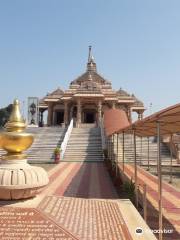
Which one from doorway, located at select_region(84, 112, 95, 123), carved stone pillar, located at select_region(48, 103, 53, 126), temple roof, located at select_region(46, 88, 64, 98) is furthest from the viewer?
doorway, located at select_region(84, 112, 95, 123)

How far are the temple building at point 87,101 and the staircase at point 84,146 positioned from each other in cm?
308

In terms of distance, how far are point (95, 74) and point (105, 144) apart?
20.6m

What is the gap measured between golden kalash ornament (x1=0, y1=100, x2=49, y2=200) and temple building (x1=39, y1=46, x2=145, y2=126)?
1043 inches

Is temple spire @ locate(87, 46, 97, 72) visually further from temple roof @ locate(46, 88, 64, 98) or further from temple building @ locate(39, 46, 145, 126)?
temple roof @ locate(46, 88, 64, 98)

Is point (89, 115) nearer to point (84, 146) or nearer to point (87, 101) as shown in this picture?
point (87, 101)

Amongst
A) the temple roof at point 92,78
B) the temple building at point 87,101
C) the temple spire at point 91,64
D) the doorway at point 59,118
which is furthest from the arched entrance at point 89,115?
the temple spire at point 91,64

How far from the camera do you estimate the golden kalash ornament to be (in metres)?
5.40

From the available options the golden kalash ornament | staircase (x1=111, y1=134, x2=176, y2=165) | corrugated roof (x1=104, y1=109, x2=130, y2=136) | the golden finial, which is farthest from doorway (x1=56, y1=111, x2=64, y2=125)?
the golden kalash ornament

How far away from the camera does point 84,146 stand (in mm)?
25594

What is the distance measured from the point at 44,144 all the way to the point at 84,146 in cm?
333

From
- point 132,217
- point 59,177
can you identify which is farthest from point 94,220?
point 59,177

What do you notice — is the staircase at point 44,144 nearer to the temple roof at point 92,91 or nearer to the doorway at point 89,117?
the temple roof at point 92,91

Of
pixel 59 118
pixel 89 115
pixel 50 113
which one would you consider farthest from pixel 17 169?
pixel 89 115

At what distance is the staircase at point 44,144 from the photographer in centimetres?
2294
